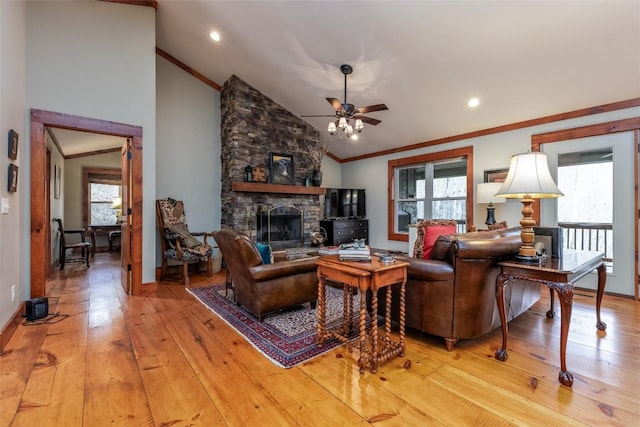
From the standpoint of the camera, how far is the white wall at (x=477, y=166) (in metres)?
4.14

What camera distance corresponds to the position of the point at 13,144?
2.61 metres

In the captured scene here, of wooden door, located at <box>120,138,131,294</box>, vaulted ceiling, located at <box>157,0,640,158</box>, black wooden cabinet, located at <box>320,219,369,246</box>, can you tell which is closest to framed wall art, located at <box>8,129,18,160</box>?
wooden door, located at <box>120,138,131,294</box>

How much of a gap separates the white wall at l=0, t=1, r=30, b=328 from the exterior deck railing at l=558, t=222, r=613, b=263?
6008 mm

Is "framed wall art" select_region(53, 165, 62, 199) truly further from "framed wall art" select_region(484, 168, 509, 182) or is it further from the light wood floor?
"framed wall art" select_region(484, 168, 509, 182)

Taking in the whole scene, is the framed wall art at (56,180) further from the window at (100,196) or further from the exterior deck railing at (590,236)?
the exterior deck railing at (590,236)

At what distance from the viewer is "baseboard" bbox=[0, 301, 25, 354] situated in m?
2.27

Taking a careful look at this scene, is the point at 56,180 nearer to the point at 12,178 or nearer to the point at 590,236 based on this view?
the point at 12,178

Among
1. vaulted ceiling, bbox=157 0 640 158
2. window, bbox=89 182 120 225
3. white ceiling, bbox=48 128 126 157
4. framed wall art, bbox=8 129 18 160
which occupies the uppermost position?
vaulted ceiling, bbox=157 0 640 158

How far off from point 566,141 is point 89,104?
6203 millimetres

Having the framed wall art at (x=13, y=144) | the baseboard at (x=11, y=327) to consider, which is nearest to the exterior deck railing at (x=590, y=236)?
the baseboard at (x=11, y=327)

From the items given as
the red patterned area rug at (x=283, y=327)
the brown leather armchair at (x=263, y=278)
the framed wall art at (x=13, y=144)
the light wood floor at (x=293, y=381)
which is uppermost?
the framed wall art at (x=13, y=144)

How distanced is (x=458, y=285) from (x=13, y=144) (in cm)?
398

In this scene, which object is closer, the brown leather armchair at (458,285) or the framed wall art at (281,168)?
the brown leather armchair at (458,285)

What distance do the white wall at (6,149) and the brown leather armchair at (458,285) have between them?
3334 millimetres
